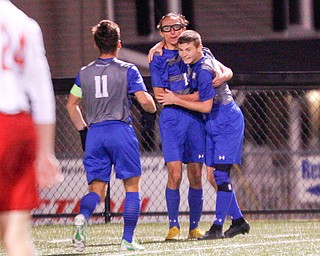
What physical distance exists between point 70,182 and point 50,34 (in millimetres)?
5244

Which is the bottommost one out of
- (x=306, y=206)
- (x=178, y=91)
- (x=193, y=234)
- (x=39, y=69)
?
(x=306, y=206)

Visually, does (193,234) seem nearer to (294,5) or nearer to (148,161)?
(148,161)

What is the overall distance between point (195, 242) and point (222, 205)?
1.74 ft

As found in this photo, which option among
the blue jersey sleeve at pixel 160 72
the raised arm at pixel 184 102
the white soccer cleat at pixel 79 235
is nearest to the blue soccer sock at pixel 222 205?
the raised arm at pixel 184 102

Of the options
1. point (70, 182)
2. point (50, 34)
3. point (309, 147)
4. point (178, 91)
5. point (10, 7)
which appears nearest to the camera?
point (10, 7)

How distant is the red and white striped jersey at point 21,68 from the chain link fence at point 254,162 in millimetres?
7067

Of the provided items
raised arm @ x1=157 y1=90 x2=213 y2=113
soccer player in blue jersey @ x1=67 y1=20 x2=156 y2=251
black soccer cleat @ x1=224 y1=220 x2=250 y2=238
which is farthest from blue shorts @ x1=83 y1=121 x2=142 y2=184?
black soccer cleat @ x1=224 y1=220 x2=250 y2=238

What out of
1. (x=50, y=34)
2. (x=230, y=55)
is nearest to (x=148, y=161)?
(x=50, y=34)

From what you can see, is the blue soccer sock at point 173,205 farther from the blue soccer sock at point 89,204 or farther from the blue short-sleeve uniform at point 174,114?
the blue soccer sock at point 89,204

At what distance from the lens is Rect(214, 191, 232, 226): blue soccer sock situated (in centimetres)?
893

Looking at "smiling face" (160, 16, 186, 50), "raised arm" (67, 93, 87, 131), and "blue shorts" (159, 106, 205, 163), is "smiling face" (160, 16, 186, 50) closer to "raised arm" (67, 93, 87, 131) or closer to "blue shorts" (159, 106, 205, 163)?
"blue shorts" (159, 106, 205, 163)

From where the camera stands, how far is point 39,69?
4.15 m

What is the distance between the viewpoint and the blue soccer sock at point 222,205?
8930 mm

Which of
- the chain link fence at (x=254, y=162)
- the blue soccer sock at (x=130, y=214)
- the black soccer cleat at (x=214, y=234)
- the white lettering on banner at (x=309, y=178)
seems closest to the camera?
the blue soccer sock at (x=130, y=214)
